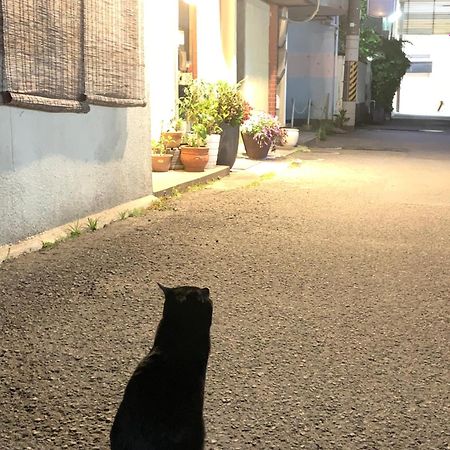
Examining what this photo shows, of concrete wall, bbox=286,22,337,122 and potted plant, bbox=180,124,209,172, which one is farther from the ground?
concrete wall, bbox=286,22,337,122

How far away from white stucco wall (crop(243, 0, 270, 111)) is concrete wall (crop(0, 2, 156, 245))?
666 cm

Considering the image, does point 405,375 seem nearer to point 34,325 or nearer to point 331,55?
point 34,325

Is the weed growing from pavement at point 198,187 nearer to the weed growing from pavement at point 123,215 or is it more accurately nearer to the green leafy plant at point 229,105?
the green leafy plant at point 229,105

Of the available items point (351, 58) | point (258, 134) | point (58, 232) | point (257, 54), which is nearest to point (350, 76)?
point (351, 58)

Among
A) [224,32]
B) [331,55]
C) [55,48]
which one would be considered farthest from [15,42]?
[331,55]

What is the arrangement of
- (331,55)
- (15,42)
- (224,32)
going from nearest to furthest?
(15,42), (224,32), (331,55)

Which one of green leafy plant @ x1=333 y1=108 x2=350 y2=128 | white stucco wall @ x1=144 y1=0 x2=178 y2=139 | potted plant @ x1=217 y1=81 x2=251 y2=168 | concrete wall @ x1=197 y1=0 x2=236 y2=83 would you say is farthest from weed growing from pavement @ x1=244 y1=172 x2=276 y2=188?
green leafy plant @ x1=333 y1=108 x2=350 y2=128

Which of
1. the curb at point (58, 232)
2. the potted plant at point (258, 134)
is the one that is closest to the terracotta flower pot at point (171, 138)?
the curb at point (58, 232)

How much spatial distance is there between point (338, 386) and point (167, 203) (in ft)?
15.4

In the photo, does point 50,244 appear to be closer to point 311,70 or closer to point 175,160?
point 175,160

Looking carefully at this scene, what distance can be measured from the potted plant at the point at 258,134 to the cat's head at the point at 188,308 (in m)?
9.95

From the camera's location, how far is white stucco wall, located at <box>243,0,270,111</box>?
13.3 m

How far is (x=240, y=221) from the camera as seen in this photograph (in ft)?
21.4

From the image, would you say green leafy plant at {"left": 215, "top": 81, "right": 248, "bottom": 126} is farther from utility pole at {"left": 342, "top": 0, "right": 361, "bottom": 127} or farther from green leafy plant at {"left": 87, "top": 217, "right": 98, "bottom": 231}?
utility pole at {"left": 342, "top": 0, "right": 361, "bottom": 127}
